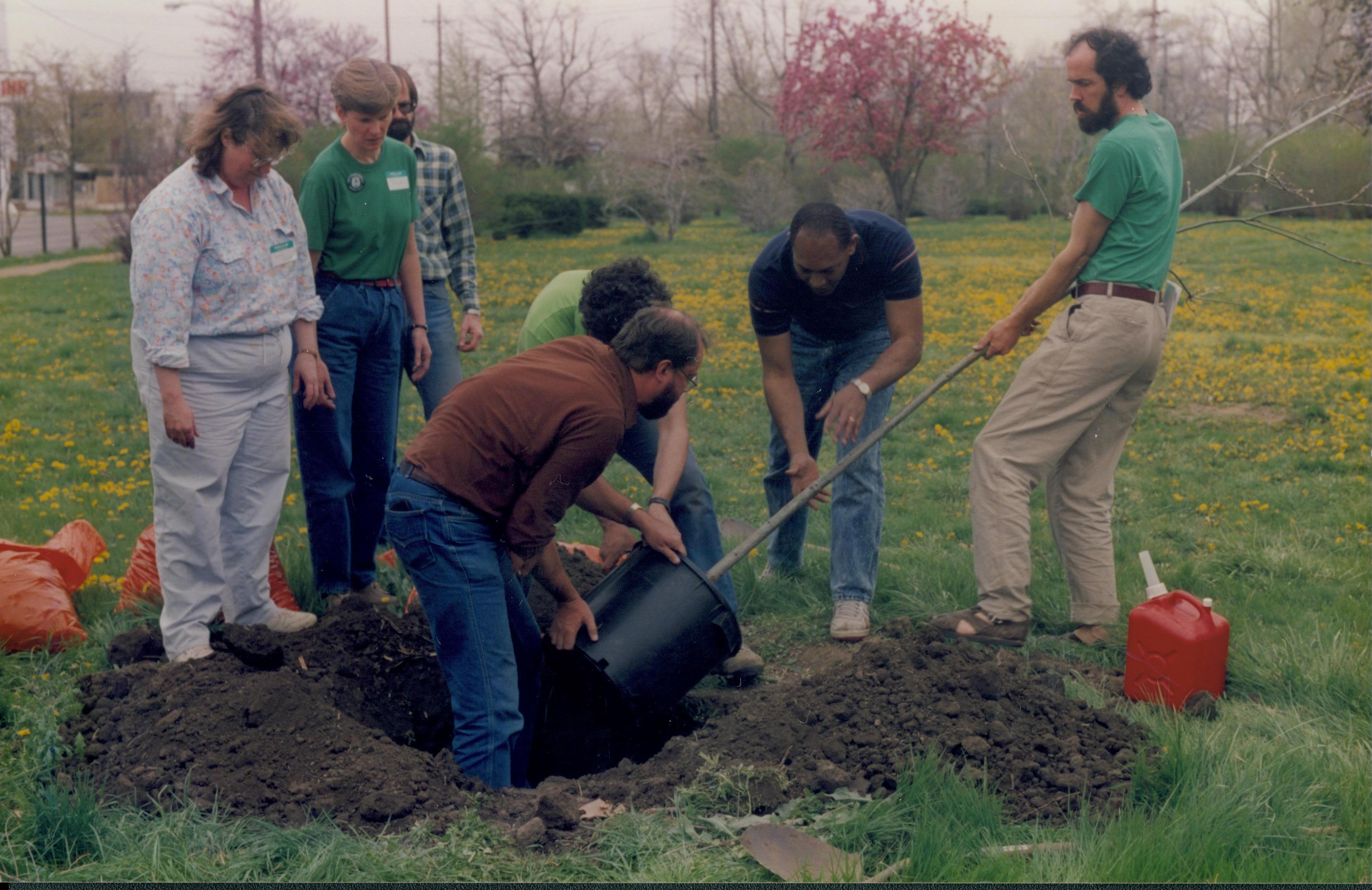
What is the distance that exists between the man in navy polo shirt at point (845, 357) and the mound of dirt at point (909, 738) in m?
0.71

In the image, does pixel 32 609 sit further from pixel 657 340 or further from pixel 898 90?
pixel 898 90

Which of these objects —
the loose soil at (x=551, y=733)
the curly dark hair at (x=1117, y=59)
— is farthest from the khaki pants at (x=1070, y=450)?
the curly dark hair at (x=1117, y=59)

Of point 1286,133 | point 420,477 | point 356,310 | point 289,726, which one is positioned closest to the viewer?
point 420,477

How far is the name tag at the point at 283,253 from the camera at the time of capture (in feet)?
12.0

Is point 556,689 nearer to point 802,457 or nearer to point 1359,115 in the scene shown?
point 802,457

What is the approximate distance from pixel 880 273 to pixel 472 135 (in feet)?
71.9

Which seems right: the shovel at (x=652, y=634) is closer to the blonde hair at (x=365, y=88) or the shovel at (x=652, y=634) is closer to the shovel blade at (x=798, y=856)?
the shovel blade at (x=798, y=856)

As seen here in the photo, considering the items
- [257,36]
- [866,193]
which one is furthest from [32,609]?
[866,193]

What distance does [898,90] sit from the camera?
2542cm

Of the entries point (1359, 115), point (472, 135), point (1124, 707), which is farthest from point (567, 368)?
point (472, 135)

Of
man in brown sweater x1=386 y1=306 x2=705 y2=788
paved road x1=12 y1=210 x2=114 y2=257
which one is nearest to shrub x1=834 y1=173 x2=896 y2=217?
paved road x1=12 y1=210 x2=114 y2=257

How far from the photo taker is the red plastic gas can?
3.37 metres

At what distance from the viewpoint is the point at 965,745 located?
295 cm

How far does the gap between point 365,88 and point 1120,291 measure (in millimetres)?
2541
